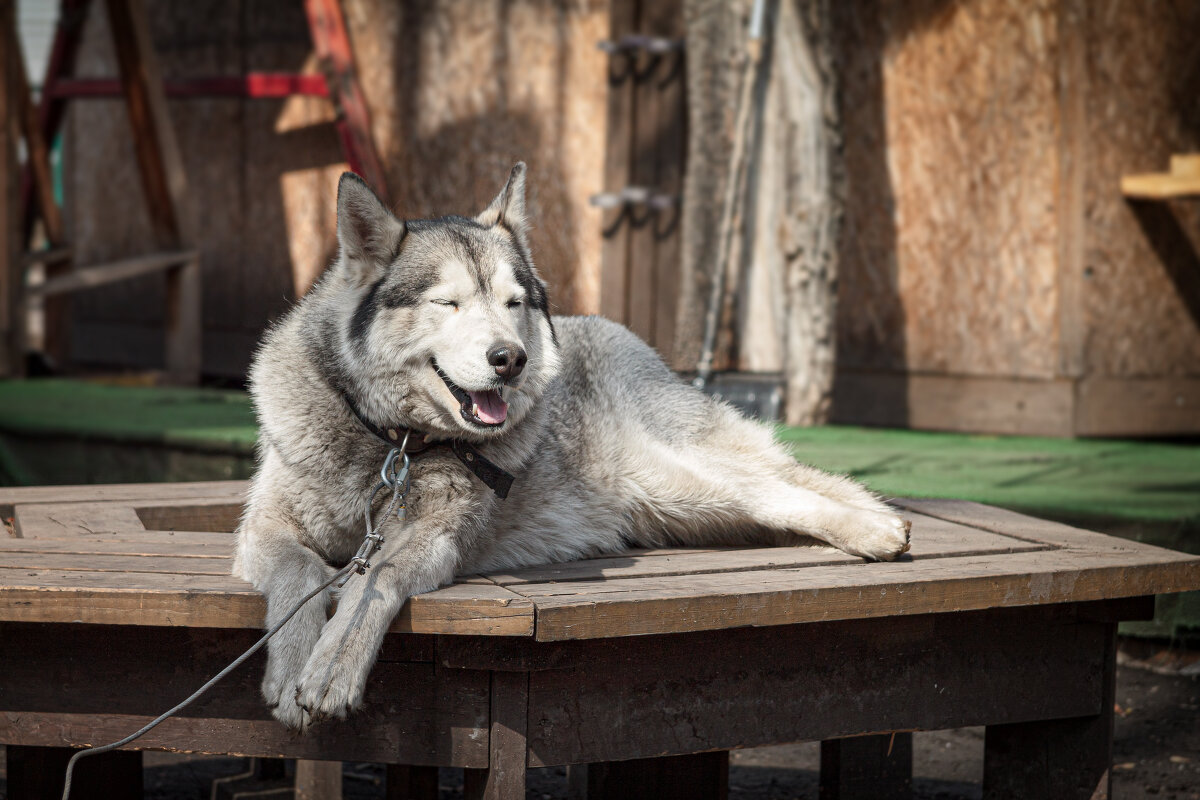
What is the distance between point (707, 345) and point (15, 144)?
3.97 metres

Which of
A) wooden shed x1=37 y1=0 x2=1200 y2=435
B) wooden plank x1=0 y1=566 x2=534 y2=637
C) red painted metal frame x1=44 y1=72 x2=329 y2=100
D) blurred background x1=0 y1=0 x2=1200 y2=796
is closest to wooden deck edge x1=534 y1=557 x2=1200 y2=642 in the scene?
wooden plank x1=0 y1=566 x2=534 y2=637

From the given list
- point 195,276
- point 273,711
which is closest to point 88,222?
point 195,276

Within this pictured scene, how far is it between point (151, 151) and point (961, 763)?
19.5 feet

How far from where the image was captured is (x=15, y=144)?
7.01 metres

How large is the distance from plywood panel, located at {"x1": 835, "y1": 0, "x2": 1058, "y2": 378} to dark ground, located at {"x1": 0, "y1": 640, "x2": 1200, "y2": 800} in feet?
8.41

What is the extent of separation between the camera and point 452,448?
103 inches

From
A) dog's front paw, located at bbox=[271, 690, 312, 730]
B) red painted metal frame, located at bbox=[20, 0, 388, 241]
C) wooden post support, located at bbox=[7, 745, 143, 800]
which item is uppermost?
red painted metal frame, located at bbox=[20, 0, 388, 241]

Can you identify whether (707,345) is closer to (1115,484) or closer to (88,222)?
(1115,484)

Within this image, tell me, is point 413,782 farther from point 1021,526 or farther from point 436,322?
point 1021,526

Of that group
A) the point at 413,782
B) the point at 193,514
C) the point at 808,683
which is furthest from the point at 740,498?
the point at 193,514

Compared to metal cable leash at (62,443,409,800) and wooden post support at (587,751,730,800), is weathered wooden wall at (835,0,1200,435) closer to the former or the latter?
wooden post support at (587,751,730,800)

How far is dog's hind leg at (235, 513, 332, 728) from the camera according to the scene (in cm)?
221

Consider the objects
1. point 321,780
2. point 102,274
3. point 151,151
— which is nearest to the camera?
point 321,780

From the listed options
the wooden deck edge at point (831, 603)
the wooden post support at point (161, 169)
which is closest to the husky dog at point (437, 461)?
the wooden deck edge at point (831, 603)
